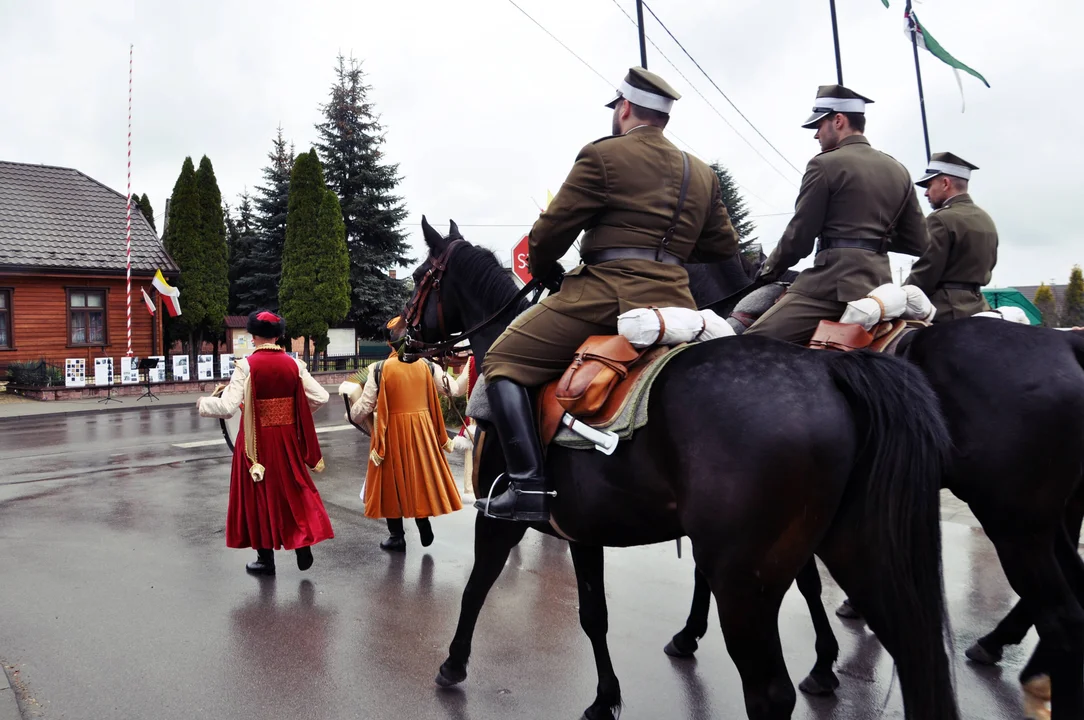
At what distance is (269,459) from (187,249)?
2268 centimetres

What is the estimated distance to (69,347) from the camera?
2358cm

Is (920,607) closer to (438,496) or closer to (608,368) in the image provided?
(608,368)

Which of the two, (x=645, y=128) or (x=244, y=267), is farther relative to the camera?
(x=244, y=267)

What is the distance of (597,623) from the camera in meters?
3.83

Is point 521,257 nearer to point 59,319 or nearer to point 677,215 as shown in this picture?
point 677,215

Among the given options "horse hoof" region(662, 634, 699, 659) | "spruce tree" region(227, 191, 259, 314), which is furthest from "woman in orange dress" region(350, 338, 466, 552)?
"spruce tree" region(227, 191, 259, 314)

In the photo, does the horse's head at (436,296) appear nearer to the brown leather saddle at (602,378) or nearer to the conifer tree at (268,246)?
the brown leather saddle at (602,378)

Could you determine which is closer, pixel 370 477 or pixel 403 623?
pixel 403 623

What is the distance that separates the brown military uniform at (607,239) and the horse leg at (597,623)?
102 centimetres

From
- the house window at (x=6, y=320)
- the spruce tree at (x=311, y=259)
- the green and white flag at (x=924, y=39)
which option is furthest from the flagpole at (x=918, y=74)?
the house window at (x=6, y=320)

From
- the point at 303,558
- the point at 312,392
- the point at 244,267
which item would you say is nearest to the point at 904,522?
the point at 303,558

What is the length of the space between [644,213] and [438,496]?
3974mm

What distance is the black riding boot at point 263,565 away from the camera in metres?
6.00

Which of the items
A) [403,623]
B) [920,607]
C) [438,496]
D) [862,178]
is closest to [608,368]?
[920,607]
